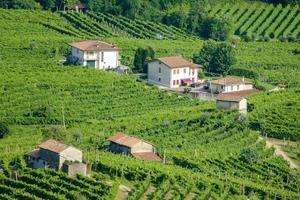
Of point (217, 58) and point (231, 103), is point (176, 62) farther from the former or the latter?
point (231, 103)

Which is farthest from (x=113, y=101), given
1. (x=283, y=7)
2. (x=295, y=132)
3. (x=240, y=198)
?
(x=283, y=7)

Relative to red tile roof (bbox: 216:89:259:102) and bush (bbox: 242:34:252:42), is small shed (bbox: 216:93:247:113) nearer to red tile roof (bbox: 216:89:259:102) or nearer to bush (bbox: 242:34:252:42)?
red tile roof (bbox: 216:89:259:102)

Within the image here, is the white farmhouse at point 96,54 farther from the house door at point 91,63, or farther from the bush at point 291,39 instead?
the bush at point 291,39

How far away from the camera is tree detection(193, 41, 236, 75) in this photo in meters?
90.6

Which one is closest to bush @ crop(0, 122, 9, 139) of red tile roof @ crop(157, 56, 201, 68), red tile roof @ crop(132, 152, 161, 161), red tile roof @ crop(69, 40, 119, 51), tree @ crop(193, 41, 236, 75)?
red tile roof @ crop(132, 152, 161, 161)

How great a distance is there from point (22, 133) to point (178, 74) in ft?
68.0

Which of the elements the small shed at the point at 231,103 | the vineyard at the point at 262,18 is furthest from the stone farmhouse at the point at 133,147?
the vineyard at the point at 262,18

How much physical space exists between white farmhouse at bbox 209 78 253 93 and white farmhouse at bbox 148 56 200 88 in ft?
8.85

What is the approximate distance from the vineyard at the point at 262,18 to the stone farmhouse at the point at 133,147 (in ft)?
146

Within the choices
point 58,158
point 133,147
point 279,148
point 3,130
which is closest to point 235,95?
point 279,148

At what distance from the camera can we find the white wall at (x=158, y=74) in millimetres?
85125

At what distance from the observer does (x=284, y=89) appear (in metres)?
86.3

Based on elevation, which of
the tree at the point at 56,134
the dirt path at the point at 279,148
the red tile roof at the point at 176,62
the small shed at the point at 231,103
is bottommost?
the dirt path at the point at 279,148

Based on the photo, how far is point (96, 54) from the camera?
86.2 m
